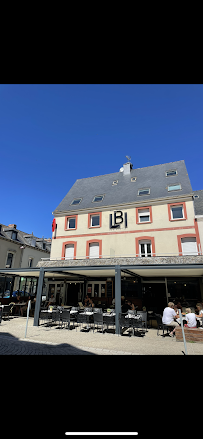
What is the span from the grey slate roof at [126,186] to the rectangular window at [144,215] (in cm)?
99

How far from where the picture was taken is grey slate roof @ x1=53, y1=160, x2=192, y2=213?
17.5 metres

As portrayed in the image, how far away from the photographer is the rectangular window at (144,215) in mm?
16781

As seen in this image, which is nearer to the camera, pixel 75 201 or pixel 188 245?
pixel 188 245

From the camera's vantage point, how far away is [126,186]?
19.8m

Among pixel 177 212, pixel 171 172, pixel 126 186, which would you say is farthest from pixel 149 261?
pixel 171 172

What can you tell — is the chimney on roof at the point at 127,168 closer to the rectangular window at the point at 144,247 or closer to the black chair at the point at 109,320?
the rectangular window at the point at 144,247

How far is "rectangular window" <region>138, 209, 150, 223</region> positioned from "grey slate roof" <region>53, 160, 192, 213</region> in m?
0.99

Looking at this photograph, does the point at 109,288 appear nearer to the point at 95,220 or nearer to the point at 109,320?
the point at 95,220

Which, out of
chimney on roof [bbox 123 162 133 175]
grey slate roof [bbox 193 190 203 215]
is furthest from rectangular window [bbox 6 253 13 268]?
grey slate roof [bbox 193 190 203 215]

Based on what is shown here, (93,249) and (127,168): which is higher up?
(127,168)

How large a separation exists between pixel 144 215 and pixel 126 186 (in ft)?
13.3
